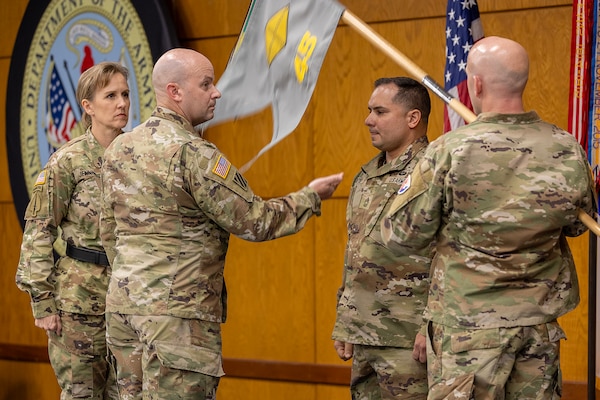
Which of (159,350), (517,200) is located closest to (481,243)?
(517,200)

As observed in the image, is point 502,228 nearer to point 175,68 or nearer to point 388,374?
point 388,374

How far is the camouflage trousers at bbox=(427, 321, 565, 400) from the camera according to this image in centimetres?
259

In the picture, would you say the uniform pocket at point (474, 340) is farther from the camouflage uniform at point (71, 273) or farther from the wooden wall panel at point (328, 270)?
the wooden wall panel at point (328, 270)

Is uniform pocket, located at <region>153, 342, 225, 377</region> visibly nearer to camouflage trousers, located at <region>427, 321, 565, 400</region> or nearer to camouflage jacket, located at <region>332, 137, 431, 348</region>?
camouflage jacket, located at <region>332, 137, 431, 348</region>

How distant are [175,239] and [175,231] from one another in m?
0.03

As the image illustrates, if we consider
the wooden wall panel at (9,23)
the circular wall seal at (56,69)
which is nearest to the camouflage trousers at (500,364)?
the circular wall seal at (56,69)

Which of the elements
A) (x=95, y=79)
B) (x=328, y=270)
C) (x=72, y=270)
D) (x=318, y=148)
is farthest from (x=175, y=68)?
(x=328, y=270)

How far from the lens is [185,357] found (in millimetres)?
2926

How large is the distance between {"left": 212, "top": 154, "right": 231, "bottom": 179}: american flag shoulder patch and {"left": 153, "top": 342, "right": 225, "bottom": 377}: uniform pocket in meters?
0.56

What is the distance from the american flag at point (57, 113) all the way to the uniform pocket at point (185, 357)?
109 inches

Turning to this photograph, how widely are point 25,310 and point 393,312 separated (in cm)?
310

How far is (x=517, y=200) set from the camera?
2.56 meters

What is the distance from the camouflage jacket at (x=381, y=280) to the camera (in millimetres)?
3223

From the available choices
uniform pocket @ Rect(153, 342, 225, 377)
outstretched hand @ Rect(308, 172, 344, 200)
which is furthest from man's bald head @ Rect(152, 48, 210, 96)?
uniform pocket @ Rect(153, 342, 225, 377)
